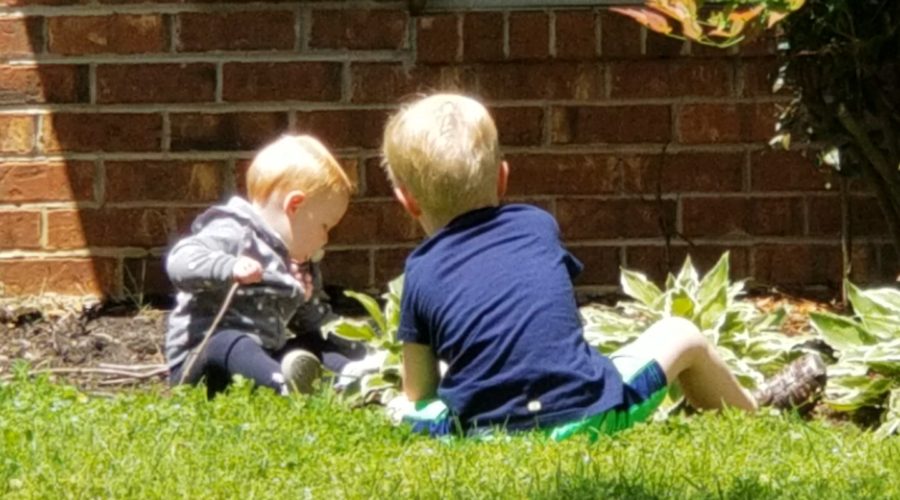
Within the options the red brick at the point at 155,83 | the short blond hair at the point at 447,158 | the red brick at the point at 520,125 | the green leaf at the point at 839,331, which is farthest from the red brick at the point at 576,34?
the short blond hair at the point at 447,158

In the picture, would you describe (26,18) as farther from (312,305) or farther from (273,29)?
(312,305)

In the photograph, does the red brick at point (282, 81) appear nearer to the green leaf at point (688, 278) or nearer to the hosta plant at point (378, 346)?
the hosta plant at point (378, 346)

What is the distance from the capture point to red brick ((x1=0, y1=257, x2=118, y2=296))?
6.76 metres

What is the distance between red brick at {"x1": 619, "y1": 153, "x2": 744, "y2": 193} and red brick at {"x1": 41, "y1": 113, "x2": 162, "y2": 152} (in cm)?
166

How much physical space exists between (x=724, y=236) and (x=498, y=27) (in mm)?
1085

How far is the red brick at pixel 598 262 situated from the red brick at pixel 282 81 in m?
1.02

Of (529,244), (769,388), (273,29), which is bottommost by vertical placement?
(769,388)

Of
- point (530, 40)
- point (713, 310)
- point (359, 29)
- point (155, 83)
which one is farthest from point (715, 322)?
point (155, 83)

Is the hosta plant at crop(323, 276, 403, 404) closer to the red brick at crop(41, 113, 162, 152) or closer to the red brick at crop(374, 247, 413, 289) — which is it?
the red brick at crop(374, 247, 413, 289)

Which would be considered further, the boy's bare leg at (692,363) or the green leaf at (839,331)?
the green leaf at (839,331)

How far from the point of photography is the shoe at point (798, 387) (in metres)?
5.32

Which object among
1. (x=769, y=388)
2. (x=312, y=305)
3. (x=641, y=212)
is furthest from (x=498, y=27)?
(x=769, y=388)

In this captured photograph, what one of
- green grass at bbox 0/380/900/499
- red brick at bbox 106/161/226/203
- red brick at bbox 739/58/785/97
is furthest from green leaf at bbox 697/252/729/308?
red brick at bbox 106/161/226/203

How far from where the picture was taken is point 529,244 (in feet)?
15.7
